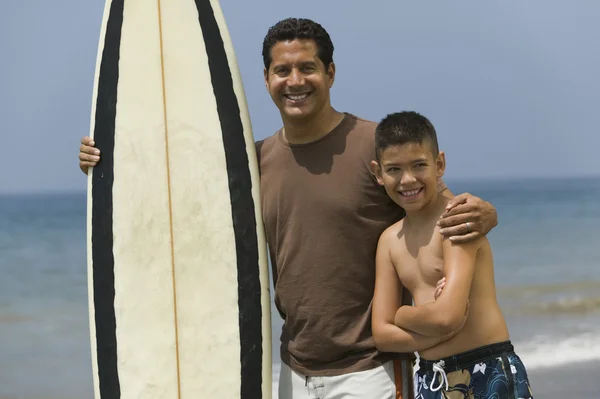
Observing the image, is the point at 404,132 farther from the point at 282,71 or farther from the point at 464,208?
the point at 282,71

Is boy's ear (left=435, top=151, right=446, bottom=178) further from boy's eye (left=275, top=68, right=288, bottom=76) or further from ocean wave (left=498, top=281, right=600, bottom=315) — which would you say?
ocean wave (left=498, top=281, right=600, bottom=315)

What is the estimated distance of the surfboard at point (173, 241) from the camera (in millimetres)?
3193

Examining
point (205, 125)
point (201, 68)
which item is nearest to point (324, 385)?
point (205, 125)

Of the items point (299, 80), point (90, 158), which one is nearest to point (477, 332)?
point (299, 80)

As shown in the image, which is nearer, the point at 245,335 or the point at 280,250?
the point at 280,250

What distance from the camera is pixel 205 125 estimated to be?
3.34 meters

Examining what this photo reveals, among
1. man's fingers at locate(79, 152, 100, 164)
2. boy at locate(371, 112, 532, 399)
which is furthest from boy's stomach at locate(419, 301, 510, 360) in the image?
man's fingers at locate(79, 152, 100, 164)

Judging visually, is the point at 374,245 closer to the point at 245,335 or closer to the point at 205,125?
the point at 245,335

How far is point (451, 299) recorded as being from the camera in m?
2.48

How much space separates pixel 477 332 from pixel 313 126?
0.83 m

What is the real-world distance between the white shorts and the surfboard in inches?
17.8

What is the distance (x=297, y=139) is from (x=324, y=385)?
0.79 metres

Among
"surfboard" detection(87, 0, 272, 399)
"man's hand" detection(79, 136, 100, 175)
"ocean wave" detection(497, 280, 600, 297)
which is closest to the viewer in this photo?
"surfboard" detection(87, 0, 272, 399)

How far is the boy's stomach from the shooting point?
257 cm
